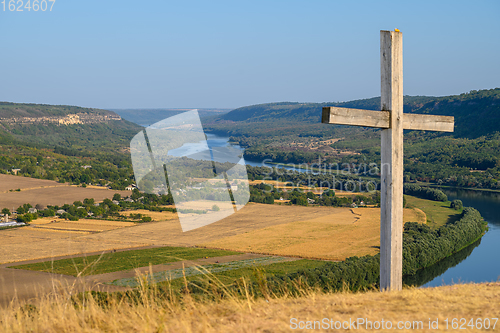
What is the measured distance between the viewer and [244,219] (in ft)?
146

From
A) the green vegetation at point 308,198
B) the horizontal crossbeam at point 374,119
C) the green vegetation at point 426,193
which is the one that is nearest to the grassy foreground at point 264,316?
the horizontal crossbeam at point 374,119

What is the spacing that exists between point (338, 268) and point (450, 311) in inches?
647

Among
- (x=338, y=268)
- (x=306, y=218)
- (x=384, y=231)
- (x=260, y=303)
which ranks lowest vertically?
(x=306, y=218)

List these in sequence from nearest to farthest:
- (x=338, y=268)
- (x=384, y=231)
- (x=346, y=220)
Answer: (x=384, y=231) < (x=338, y=268) < (x=346, y=220)

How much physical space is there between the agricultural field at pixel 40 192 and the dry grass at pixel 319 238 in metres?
25.2

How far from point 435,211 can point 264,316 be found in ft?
158

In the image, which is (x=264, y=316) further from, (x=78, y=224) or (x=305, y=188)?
(x=305, y=188)

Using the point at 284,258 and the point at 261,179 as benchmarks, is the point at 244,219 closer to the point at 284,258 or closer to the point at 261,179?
the point at 284,258

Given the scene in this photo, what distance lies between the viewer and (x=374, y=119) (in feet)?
15.4

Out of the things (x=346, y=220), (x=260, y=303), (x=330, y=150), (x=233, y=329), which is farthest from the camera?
(x=330, y=150)

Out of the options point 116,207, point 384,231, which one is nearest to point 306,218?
point 116,207

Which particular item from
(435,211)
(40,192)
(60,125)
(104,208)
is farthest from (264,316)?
(60,125)

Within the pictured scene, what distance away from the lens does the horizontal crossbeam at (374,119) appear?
14.1ft

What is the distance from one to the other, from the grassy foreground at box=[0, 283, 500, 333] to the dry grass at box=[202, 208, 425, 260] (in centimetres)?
2572
